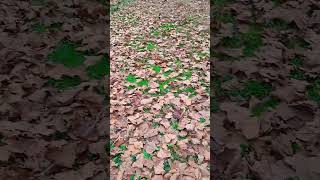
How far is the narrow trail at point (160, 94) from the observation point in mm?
2414

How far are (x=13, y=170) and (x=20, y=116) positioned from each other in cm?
52

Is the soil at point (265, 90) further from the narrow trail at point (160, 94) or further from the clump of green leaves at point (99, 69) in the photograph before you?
the clump of green leaves at point (99, 69)

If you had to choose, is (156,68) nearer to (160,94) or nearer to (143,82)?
(143,82)

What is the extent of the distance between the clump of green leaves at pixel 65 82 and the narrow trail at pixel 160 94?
31cm

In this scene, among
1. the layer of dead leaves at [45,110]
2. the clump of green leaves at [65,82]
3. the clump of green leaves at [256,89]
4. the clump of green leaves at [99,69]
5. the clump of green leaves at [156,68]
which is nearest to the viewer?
the layer of dead leaves at [45,110]

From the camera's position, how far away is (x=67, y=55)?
138 inches

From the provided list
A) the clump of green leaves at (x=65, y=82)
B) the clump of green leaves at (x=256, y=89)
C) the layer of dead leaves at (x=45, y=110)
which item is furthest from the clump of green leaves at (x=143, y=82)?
the clump of green leaves at (x=256, y=89)

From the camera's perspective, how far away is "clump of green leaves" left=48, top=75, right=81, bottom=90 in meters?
3.06

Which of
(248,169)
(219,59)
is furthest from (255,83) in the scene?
(248,169)

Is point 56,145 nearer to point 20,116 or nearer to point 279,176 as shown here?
point 20,116

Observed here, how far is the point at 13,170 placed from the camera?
2328 mm

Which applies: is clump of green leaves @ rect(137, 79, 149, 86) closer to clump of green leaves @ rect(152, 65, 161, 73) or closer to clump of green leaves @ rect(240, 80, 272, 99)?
clump of green leaves @ rect(152, 65, 161, 73)

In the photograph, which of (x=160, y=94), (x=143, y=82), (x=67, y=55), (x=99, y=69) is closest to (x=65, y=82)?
(x=99, y=69)

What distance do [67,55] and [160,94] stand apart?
3.56 feet
